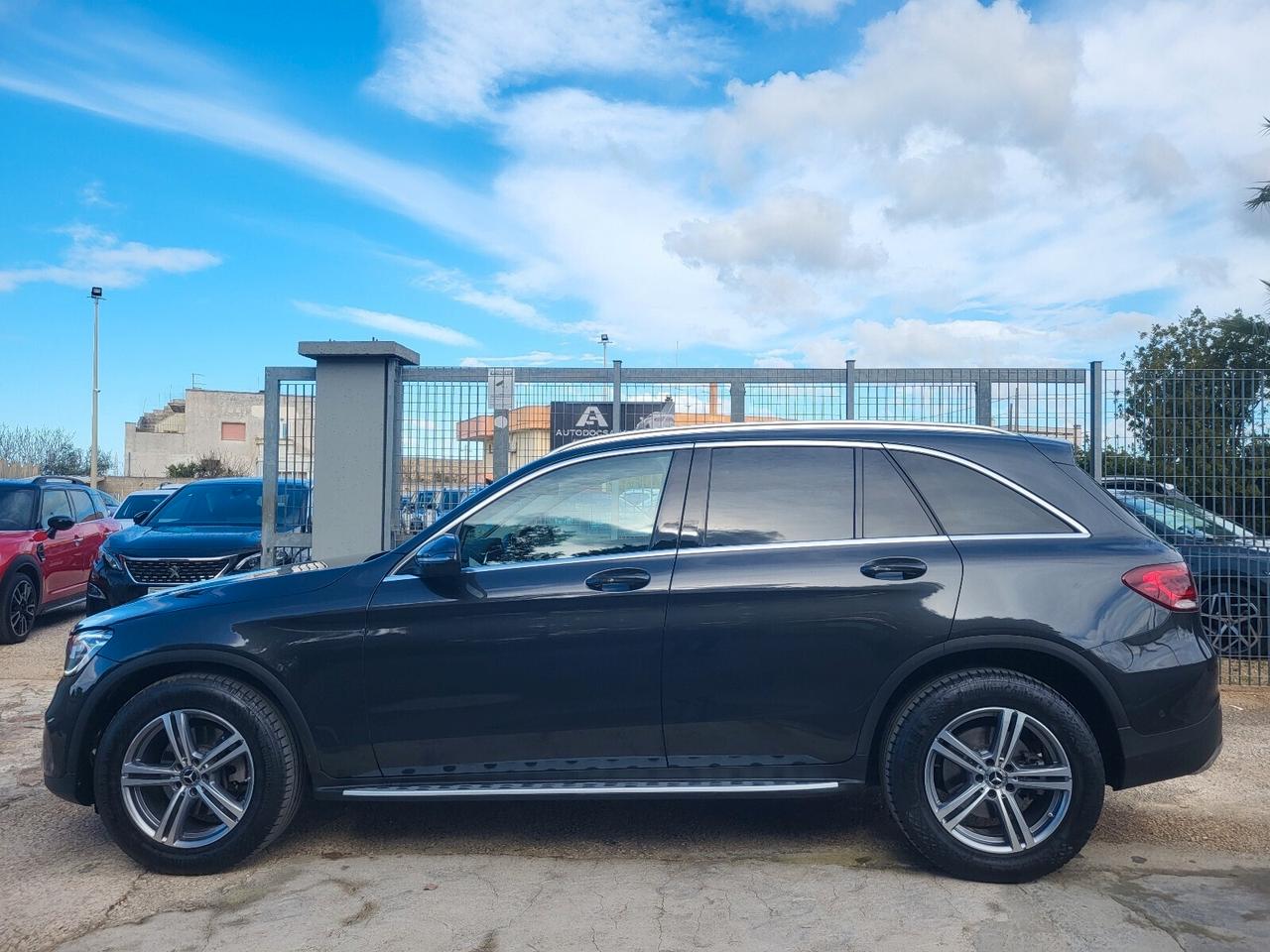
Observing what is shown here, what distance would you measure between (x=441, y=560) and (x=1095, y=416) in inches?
236

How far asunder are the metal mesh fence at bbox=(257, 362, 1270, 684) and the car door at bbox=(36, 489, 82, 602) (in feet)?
14.0

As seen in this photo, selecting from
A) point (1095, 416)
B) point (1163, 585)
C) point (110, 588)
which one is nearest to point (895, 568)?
point (1163, 585)

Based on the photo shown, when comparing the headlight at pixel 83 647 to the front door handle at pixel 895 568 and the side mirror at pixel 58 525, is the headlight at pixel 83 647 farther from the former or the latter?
the side mirror at pixel 58 525

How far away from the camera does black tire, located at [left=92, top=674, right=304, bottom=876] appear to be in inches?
169

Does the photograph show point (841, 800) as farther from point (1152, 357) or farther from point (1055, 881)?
point (1152, 357)

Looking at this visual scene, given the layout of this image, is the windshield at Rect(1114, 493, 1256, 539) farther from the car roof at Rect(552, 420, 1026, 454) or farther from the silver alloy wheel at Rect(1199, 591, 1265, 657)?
the car roof at Rect(552, 420, 1026, 454)

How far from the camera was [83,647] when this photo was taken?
4.50 metres

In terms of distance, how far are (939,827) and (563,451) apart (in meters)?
2.26

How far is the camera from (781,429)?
4.65 metres

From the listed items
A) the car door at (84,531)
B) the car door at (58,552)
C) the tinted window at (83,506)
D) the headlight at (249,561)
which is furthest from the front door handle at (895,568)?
the tinted window at (83,506)

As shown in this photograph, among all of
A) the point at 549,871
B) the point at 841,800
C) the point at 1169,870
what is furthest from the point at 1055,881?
the point at 549,871

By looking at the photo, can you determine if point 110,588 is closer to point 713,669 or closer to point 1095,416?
point 713,669

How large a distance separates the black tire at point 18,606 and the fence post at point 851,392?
848 cm

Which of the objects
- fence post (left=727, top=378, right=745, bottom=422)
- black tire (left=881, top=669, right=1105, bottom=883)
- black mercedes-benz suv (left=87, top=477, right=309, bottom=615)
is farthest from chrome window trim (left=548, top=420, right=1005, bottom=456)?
black mercedes-benz suv (left=87, top=477, right=309, bottom=615)
